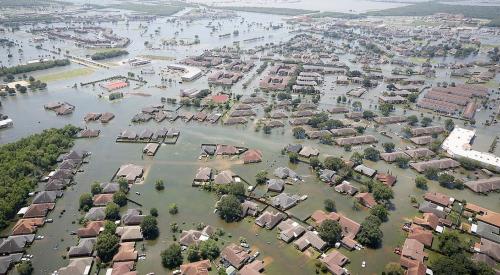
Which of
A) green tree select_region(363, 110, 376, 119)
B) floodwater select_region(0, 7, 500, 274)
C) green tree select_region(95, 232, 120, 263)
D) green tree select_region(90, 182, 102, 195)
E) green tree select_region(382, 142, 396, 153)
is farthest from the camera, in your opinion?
green tree select_region(363, 110, 376, 119)

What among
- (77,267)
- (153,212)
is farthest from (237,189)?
(77,267)

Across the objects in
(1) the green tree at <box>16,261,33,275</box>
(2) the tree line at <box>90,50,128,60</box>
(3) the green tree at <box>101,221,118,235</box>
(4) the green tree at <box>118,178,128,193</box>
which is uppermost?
(2) the tree line at <box>90,50,128,60</box>

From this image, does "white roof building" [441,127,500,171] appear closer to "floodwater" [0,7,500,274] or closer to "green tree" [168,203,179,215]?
"floodwater" [0,7,500,274]

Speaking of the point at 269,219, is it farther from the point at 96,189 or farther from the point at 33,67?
the point at 33,67

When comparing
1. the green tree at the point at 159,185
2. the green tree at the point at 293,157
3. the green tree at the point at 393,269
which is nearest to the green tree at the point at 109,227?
the green tree at the point at 159,185

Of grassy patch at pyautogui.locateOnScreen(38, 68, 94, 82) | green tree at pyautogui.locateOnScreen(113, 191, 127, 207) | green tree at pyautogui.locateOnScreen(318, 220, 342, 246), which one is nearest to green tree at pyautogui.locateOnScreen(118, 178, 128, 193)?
green tree at pyautogui.locateOnScreen(113, 191, 127, 207)

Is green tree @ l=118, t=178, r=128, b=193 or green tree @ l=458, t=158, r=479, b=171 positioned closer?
green tree @ l=118, t=178, r=128, b=193

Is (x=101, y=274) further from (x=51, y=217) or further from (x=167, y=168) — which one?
(x=167, y=168)

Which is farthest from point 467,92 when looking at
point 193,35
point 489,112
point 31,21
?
point 31,21
